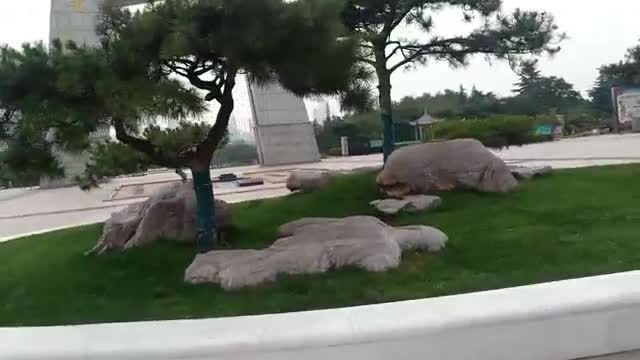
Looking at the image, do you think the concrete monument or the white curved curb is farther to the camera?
the concrete monument

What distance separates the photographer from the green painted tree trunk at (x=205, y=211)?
426cm

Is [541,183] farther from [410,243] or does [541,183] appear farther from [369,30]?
[410,243]

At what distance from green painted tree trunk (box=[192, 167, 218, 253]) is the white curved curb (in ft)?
6.28

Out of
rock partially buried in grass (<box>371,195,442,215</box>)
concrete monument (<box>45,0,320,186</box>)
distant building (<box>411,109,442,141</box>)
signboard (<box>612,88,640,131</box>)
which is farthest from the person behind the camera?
signboard (<box>612,88,640,131</box>)

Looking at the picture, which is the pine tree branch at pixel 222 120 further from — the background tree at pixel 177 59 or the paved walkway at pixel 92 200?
the paved walkway at pixel 92 200

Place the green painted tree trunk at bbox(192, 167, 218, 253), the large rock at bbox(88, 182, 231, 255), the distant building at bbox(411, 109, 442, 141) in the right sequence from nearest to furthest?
the green painted tree trunk at bbox(192, 167, 218, 253)
the large rock at bbox(88, 182, 231, 255)
the distant building at bbox(411, 109, 442, 141)

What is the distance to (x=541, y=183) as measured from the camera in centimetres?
646

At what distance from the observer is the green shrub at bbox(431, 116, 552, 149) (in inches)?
355

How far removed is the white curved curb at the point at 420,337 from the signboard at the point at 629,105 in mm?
22302

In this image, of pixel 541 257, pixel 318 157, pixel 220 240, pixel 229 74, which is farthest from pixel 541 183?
pixel 318 157

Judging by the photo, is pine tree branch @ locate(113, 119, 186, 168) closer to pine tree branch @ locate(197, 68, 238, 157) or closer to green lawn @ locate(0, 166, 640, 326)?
pine tree branch @ locate(197, 68, 238, 157)

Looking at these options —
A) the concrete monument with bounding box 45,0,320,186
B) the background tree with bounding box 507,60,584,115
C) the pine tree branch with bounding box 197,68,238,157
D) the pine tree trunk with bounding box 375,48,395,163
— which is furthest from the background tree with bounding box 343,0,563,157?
the background tree with bounding box 507,60,584,115

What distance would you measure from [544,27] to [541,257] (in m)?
3.60

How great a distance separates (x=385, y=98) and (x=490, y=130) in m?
2.79
